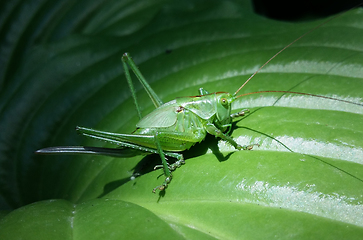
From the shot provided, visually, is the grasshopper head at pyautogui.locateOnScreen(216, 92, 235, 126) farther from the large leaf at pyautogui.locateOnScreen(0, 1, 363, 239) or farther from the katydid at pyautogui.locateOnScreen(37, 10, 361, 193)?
the large leaf at pyautogui.locateOnScreen(0, 1, 363, 239)

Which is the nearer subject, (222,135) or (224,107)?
(222,135)

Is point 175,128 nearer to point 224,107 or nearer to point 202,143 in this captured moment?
point 202,143

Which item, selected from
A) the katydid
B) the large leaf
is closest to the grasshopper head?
the katydid

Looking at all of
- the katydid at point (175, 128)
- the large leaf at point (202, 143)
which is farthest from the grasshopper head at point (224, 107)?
the large leaf at point (202, 143)

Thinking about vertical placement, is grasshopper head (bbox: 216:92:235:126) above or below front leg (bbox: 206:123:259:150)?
above

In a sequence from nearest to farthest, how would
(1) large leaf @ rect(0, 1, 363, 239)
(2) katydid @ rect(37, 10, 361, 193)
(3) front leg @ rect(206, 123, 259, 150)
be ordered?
1. (1) large leaf @ rect(0, 1, 363, 239)
2. (3) front leg @ rect(206, 123, 259, 150)
3. (2) katydid @ rect(37, 10, 361, 193)

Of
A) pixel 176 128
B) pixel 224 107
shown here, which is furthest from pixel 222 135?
pixel 176 128

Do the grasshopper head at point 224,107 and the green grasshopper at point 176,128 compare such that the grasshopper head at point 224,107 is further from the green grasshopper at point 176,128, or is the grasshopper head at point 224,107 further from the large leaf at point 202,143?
the large leaf at point 202,143
